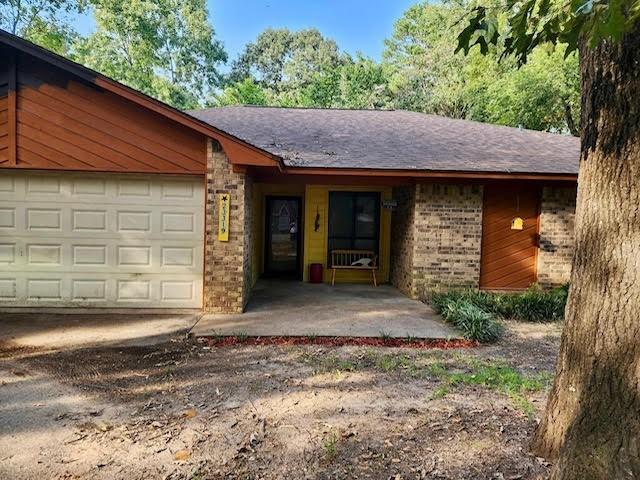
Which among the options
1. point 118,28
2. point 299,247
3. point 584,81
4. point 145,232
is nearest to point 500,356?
point 584,81

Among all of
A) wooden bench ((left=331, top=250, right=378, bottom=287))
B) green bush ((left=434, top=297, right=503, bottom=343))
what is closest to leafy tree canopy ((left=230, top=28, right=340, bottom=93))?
wooden bench ((left=331, top=250, right=378, bottom=287))

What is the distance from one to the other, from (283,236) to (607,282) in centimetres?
958

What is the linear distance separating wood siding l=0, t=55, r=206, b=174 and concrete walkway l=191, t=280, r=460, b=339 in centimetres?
255

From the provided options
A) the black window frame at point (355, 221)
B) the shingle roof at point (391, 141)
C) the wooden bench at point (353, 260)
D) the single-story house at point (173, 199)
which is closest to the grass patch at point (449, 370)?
the single-story house at point (173, 199)

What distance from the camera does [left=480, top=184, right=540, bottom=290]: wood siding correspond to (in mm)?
9125

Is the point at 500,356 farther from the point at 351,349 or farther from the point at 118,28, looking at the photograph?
the point at 118,28

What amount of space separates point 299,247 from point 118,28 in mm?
24323

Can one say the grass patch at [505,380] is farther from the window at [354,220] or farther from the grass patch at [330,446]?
the window at [354,220]

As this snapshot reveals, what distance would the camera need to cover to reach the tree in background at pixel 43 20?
2314 centimetres

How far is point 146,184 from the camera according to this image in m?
7.50

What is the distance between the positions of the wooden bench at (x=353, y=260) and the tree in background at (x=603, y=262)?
8.02 metres

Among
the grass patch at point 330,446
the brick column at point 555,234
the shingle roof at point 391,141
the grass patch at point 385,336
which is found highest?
the shingle roof at point 391,141

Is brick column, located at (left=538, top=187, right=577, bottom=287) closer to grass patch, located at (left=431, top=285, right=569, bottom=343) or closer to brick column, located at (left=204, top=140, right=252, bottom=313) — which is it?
grass patch, located at (left=431, top=285, right=569, bottom=343)

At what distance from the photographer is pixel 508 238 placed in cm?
919
